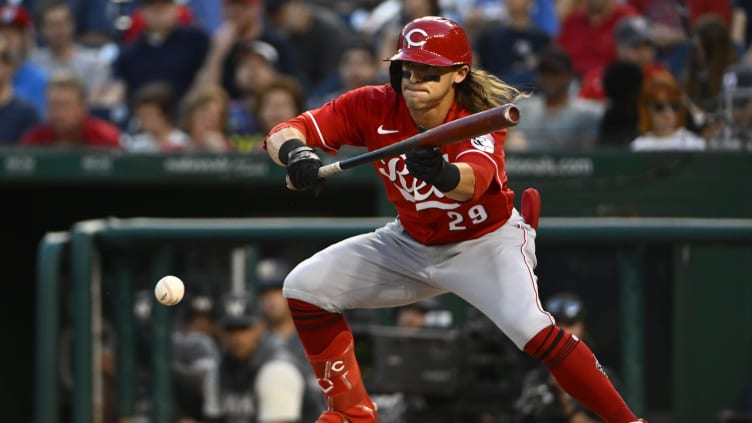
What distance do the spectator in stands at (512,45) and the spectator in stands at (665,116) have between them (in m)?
1.29

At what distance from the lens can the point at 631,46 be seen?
8367mm

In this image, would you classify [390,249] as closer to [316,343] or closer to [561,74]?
[316,343]

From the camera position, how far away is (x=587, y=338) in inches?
289

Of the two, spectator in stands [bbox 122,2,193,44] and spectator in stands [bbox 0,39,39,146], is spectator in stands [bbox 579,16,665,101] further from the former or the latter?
spectator in stands [bbox 0,39,39,146]

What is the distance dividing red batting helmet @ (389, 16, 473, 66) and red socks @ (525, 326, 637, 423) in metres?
0.95

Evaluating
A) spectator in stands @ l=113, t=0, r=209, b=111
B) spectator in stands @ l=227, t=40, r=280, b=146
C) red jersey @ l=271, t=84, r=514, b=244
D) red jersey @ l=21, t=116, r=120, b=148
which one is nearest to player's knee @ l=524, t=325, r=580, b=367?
red jersey @ l=271, t=84, r=514, b=244

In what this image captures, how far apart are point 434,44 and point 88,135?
165 inches

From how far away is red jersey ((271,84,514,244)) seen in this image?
16.0ft

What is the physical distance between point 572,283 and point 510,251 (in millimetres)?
2854

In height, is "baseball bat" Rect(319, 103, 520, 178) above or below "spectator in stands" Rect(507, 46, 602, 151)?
below

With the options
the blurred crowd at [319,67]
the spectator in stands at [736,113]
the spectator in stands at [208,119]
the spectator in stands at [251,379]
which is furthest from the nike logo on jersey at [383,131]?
the spectator in stands at [208,119]

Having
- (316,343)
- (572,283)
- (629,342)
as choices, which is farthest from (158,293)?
(572,283)

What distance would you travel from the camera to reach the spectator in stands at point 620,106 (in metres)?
7.73

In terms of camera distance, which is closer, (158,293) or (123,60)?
(158,293)
